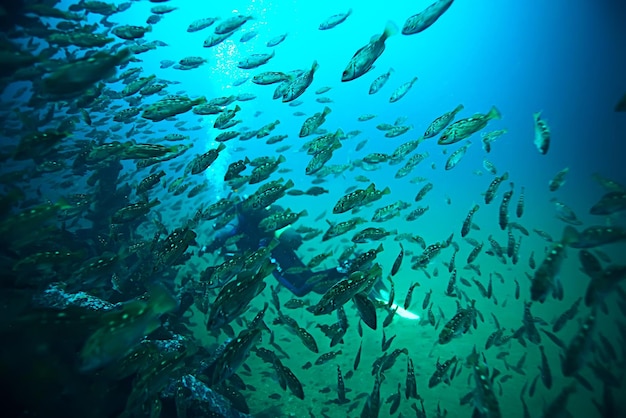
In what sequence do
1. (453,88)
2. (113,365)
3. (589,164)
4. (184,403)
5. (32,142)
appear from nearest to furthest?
(113,365), (184,403), (32,142), (589,164), (453,88)

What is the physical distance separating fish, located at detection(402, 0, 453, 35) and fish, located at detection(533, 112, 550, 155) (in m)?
2.64

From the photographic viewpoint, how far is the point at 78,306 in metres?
4.40

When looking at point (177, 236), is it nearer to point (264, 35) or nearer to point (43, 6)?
point (43, 6)

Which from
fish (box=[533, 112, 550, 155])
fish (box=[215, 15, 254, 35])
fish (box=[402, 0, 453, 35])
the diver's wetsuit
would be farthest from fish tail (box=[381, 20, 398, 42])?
the diver's wetsuit

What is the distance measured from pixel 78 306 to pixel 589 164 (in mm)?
79928

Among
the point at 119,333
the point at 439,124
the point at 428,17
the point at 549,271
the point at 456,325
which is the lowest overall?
the point at 456,325

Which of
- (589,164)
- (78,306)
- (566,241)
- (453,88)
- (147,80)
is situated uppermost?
(147,80)

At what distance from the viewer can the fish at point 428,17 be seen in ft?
12.2

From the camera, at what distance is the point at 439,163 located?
102062mm

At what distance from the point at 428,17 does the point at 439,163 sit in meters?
108

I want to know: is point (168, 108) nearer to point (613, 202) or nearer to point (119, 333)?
point (119, 333)

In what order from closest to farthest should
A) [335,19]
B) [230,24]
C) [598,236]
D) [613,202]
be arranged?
1. [598,236]
2. [613,202]
3. [230,24]
4. [335,19]

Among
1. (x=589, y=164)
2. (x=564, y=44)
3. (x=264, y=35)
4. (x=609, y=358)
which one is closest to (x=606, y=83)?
(x=564, y=44)

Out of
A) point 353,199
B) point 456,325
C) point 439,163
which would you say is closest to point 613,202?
point 456,325
